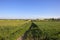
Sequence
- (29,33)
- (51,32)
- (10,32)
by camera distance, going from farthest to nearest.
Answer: (29,33)
(51,32)
(10,32)

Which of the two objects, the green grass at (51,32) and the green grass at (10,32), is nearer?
the green grass at (10,32)

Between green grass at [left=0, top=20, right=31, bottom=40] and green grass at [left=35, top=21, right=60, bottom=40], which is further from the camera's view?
green grass at [left=35, top=21, right=60, bottom=40]

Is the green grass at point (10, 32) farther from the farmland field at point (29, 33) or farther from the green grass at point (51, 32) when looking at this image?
the green grass at point (51, 32)

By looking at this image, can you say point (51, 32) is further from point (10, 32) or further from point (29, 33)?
point (10, 32)

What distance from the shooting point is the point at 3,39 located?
1486 centimetres

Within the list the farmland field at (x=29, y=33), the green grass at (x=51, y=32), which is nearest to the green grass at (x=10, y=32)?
the farmland field at (x=29, y=33)

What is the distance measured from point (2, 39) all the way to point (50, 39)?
569 centimetres

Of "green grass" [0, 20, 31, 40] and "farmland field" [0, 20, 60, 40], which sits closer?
"green grass" [0, 20, 31, 40]

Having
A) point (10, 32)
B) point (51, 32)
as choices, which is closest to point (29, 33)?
point (10, 32)

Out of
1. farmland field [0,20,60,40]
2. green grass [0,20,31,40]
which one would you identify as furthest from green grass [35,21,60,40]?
green grass [0,20,31,40]

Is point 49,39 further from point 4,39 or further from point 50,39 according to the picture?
point 4,39

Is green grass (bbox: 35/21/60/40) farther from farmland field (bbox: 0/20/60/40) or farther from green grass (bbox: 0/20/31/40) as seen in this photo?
green grass (bbox: 0/20/31/40)

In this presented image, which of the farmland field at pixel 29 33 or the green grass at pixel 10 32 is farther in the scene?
the farmland field at pixel 29 33

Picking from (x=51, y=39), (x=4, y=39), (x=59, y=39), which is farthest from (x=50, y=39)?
(x=4, y=39)
